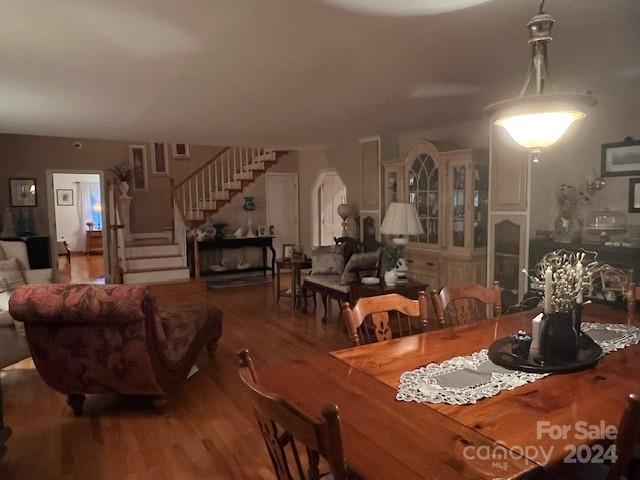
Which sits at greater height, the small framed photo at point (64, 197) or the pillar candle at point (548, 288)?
the small framed photo at point (64, 197)

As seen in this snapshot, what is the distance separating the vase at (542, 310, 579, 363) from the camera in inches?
64.6

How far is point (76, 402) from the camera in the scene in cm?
292

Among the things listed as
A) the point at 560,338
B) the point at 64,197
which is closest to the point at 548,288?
the point at 560,338

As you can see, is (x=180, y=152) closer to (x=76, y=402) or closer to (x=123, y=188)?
(x=123, y=188)

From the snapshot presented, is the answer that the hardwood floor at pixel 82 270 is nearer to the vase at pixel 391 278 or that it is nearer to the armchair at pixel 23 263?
the armchair at pixel 23 263

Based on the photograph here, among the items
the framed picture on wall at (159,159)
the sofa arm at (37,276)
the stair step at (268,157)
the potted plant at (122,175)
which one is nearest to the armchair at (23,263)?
the sofa arm at (37,276)

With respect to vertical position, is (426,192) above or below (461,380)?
above

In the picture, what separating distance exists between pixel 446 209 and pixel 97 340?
3.84 meters

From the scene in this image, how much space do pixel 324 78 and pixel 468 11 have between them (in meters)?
1.37

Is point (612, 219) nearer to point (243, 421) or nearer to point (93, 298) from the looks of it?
point (243, 421)

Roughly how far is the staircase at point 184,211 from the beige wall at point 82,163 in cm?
32

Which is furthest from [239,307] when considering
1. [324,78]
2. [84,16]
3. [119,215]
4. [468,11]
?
[468,11]

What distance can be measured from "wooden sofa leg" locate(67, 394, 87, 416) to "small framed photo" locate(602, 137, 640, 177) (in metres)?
4.53

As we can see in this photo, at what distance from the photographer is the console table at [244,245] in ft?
25.7
